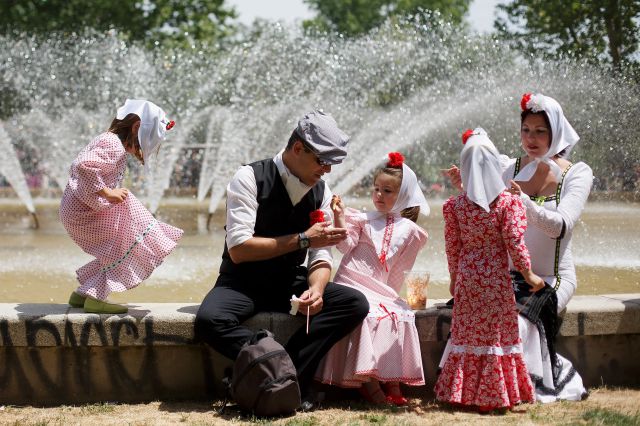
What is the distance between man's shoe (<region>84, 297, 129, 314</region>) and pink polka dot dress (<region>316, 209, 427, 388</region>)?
1.04 meters

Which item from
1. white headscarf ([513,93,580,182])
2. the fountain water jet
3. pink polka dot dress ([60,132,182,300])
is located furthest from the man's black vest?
the fountain water jet

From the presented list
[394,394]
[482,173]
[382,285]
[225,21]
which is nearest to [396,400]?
[394,394]

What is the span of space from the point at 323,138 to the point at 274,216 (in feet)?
1.55

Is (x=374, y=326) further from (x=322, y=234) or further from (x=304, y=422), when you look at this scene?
(x=304, y=422)

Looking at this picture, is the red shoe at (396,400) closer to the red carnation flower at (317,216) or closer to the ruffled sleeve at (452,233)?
the ruffled sleeve at (452,233)

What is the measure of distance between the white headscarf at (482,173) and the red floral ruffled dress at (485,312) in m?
0.09

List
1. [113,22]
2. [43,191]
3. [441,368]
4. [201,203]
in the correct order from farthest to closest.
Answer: [113,22]
[43,191]
[201,203]
[441,368]

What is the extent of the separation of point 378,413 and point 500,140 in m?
13.2

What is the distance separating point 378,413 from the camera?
4398 millimetres

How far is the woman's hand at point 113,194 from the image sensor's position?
4.64m

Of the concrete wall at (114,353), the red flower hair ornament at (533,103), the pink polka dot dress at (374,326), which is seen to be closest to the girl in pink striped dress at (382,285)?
the pink polka dot dress at (374,326)

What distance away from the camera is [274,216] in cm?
456

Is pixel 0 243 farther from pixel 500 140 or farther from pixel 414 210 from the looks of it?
pixel 500 140

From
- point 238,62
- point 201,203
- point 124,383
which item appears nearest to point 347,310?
point 124,383
